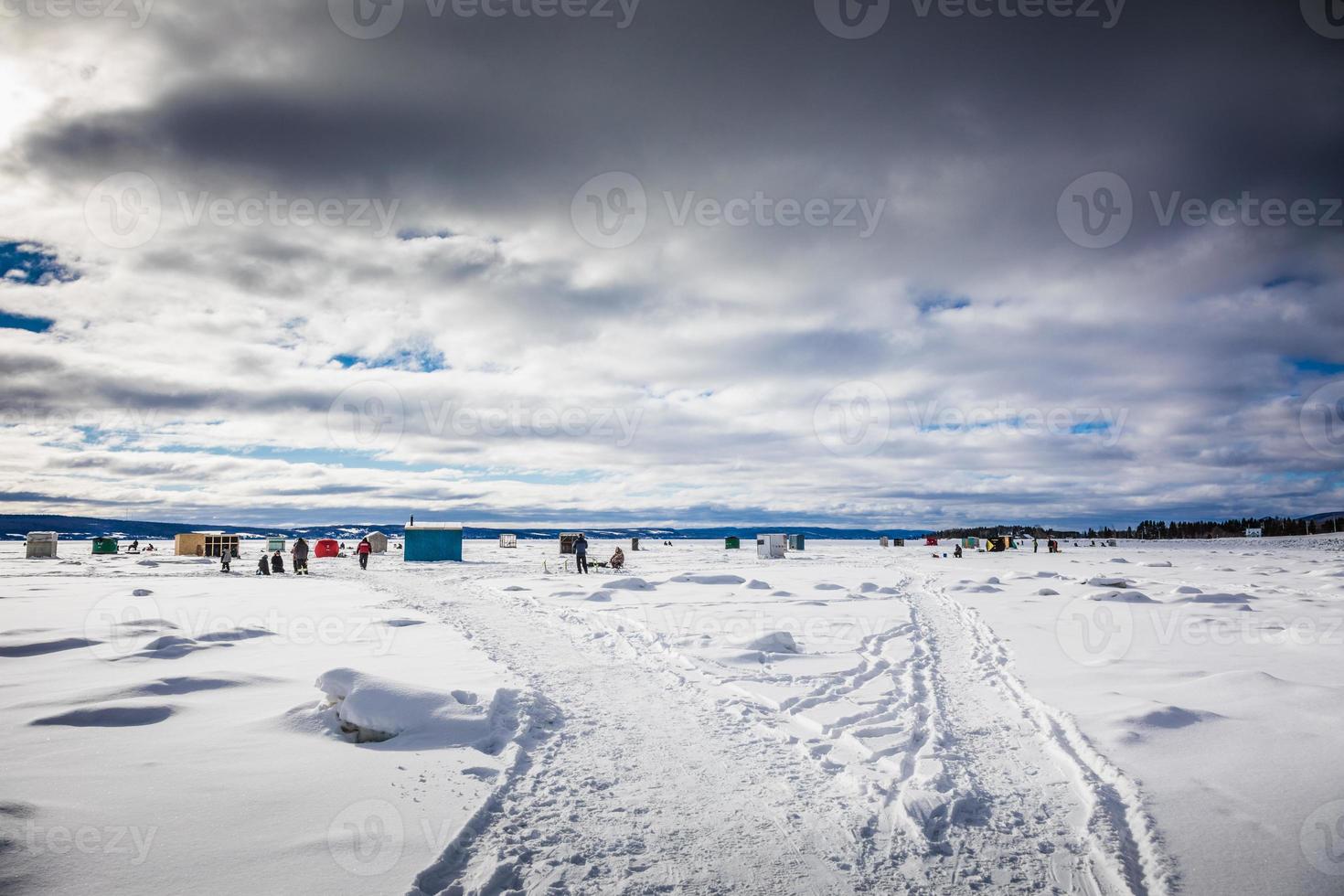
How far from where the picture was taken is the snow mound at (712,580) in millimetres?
25531

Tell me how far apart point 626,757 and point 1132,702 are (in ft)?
19.9

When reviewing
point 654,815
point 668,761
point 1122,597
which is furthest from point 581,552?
point 654,815

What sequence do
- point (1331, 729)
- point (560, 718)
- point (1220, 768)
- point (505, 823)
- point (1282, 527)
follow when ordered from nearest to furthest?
point (505, 823)
point (1220, 768)
point (1331, 729)
point (560, 718)
point (1282, 527)

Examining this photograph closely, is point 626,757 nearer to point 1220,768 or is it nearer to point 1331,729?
point 1220,768

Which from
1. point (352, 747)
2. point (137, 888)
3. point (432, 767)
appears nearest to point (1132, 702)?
point (432, 767)

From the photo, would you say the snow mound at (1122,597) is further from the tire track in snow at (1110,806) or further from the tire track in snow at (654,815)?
the tire track in snow at (654,815)

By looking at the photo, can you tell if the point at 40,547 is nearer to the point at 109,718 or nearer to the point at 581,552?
the point at 581,552

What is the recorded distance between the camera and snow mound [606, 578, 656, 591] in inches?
897

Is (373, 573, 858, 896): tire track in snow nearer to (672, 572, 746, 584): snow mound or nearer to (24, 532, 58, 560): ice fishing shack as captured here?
(672, 572, 746, 584): snow mound

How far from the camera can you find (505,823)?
187 inches

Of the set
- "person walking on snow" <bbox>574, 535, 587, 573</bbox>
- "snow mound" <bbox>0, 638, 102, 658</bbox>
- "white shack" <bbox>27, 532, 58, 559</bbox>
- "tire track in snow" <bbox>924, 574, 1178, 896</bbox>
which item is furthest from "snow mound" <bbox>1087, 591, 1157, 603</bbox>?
"white shack" <bbox>27, 532, 58, 559</bbox>

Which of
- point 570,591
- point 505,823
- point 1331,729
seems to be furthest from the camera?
point 570,591

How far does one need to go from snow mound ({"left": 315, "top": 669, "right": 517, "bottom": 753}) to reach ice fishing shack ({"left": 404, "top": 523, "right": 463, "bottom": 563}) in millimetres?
38007

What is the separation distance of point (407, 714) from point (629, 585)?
1649 centimetres
